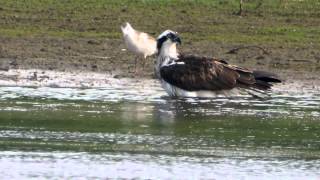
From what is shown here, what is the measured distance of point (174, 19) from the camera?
23.5 metres

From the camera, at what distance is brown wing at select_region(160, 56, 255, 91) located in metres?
15.9

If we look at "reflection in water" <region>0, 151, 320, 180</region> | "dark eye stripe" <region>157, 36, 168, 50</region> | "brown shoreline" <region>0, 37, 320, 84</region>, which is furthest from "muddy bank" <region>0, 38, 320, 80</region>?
"reflection in water" <region>0, 151, 320, 180</region>

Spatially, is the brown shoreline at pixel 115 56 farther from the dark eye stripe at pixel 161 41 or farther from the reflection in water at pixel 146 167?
the reflection in water at pixel 146 167

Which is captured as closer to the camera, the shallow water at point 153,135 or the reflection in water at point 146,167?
the reflection in water at point 146,167

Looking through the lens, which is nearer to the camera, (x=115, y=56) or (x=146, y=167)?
(x=146, y=167)

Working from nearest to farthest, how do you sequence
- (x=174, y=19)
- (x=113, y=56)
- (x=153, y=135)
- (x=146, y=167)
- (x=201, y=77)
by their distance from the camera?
1. (x=146, y=167)
2. (x=153, y=135)
3. (x=201, y=77)
4. (x=113, y=56)
5. (x=174, y=19)

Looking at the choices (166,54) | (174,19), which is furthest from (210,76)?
(174,19)

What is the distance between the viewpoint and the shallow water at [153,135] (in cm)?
1080

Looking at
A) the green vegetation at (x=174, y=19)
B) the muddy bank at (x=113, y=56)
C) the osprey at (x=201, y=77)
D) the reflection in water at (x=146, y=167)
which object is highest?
the green vegetation at (x=174, y=19)

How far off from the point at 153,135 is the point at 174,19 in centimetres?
1121

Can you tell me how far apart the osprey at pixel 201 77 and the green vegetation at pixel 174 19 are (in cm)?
535

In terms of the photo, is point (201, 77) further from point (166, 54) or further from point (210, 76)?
point (166, 54)

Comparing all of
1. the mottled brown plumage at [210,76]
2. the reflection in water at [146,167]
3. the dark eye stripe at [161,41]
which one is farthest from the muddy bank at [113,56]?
the reflection in water at [146,167]

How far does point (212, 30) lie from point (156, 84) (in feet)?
16.6
